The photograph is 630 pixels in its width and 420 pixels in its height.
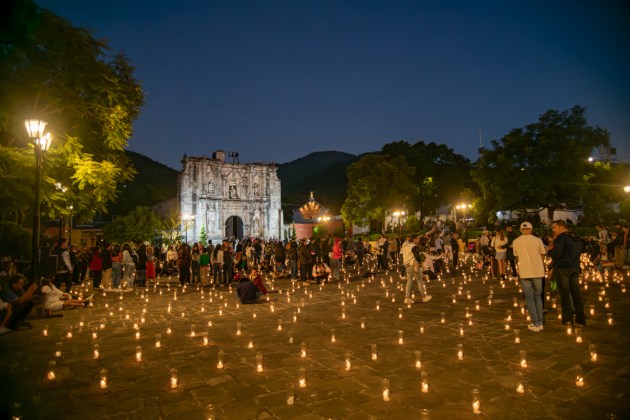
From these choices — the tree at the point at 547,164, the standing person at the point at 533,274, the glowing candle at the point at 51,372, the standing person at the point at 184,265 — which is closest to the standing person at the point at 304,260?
the standing person at the point at 184,265

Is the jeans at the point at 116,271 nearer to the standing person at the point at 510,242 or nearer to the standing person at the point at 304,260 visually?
the standing person at the point at 304,260

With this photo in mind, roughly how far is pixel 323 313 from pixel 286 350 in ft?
10.8

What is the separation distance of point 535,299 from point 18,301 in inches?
440

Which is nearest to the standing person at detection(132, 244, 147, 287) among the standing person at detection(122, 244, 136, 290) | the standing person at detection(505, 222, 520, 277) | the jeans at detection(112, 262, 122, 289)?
the standing person at detection(122, 244, 136, 290)

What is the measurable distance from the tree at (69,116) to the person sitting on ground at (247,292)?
7374 mm

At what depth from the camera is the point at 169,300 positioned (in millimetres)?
12836

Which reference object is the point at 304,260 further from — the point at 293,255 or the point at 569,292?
the point at 569,292

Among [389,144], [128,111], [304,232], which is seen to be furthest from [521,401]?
[304,232]

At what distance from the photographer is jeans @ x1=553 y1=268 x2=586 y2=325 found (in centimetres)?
748

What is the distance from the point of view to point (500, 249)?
13938 millimetres

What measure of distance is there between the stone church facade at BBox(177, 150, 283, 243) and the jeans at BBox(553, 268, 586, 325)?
52.6m

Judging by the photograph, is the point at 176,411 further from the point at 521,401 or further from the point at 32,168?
the point at 32,168

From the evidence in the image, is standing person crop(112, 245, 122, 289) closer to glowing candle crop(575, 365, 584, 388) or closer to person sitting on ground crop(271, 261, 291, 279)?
person sitting on ground crop(271, 261, 291, 279)

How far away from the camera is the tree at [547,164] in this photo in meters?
33.0
